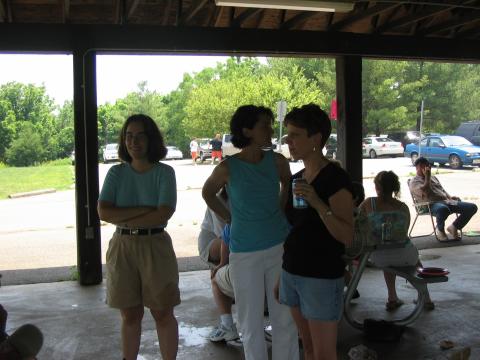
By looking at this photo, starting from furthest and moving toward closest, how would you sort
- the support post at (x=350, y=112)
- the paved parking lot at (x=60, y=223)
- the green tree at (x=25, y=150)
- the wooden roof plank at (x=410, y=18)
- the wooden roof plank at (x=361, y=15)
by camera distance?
the green tree at (x=25, y=150)
the paved parking lot at (x=60, y=223)
the support post at (x=350, y=112)
the wooden roof plank at (x=410, y=18)
the wooden roof plank at (x=361, y=15)

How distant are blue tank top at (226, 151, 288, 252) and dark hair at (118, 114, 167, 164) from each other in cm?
45

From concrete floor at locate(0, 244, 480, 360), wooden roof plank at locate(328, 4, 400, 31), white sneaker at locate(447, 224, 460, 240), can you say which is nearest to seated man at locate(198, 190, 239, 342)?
concrete floor at locate(0, 244, 480, 360)

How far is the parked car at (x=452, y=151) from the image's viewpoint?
2133cm

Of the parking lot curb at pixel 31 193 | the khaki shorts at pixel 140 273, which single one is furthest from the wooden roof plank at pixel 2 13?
the parking lot curb at pixel 31 193

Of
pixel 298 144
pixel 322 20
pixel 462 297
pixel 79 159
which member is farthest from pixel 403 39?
pixel 298 144

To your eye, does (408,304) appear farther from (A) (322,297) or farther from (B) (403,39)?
(B) (403,39)

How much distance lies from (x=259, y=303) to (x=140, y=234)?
0.73 meters

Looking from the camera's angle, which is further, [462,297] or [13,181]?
[13,181]

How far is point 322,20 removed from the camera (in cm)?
624

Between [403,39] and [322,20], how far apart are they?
104cm

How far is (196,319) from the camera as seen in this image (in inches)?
175

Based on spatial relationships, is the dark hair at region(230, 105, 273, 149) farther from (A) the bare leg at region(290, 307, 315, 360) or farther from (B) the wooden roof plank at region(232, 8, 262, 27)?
(B) the wooden roof plank at region(232, 8, 262, 27)

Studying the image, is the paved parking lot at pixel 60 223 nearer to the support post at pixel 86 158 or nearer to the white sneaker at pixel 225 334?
the support post at pixel 86 158

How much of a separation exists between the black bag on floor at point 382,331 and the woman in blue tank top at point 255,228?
3.96 feet
